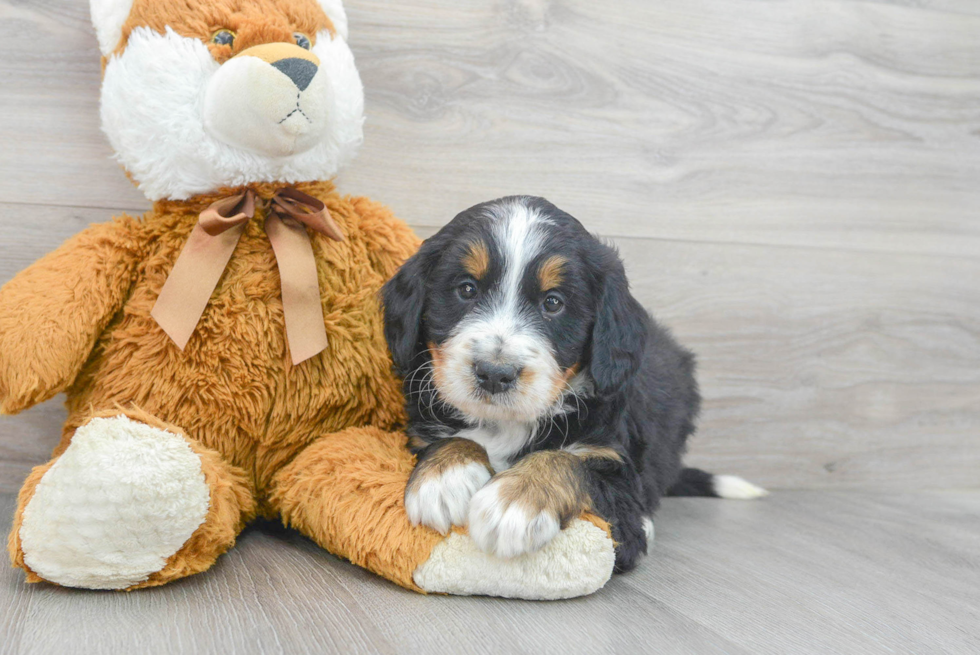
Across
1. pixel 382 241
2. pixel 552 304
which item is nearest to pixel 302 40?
pixel 382 241

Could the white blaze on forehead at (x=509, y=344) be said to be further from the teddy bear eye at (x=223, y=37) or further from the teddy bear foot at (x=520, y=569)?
the teddy bear eye at (x=223, y=37)

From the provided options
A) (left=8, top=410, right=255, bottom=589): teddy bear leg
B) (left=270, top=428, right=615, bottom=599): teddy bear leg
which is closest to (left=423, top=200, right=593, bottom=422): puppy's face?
(left=270, top=428, right=615, bottom=599): teddy bear leg

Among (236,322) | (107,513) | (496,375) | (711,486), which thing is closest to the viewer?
(107,513)

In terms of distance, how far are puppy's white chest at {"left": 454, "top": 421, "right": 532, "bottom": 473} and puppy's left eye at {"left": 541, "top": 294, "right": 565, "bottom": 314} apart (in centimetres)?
27

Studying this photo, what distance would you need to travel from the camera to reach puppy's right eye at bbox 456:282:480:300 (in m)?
1.58

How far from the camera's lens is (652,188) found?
2.49 metres

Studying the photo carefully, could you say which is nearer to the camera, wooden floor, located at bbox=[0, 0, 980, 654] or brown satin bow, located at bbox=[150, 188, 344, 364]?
brown satin bow, located at bbox=[150, 188, 344, 364]

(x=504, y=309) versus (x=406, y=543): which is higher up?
(x=504, y=309)

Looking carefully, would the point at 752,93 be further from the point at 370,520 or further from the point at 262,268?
the point at 370,520

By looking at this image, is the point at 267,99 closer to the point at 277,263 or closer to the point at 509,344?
the point at 277,263

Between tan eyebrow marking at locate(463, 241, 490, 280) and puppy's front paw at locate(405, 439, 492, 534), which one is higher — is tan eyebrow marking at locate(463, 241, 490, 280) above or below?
above

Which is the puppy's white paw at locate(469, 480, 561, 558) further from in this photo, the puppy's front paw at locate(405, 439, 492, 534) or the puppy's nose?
the puppy's nose

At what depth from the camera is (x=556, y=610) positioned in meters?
1.41

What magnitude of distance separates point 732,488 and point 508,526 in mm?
1320
